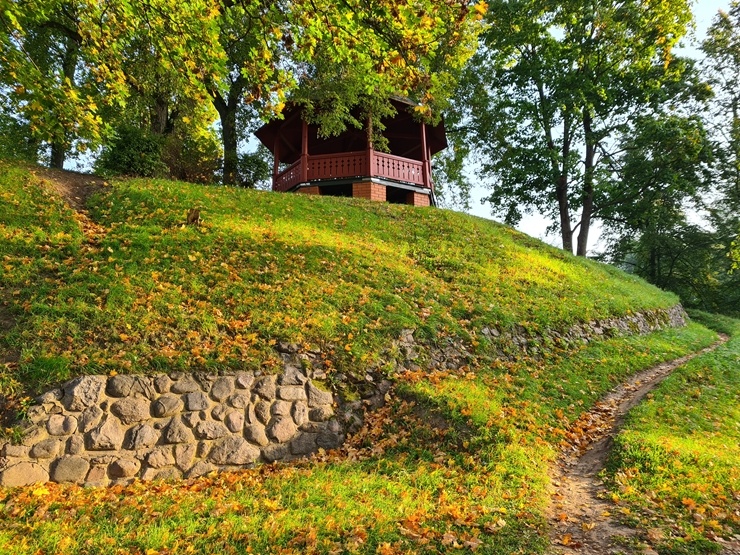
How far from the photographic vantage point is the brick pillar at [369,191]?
17.5m

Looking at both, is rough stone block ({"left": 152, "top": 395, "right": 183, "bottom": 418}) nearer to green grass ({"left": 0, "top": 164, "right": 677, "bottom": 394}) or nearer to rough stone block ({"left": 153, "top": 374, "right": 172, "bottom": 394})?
rough stone block ({"left": 153, "top": 374, "right": 172, "bottom": 394})

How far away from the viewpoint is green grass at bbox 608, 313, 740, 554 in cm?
407

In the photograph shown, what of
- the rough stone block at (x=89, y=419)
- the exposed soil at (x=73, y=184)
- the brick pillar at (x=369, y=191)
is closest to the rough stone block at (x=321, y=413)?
the rough stone block at (x=89, y=419)

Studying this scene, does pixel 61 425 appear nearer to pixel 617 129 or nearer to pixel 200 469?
pixel 200 469

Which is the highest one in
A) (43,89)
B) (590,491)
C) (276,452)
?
(43,89)

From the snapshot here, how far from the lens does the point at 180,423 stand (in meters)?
5.33

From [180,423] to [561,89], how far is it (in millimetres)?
27076

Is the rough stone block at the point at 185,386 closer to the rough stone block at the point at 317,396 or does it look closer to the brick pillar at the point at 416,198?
the rough stone block at the point at 317,396

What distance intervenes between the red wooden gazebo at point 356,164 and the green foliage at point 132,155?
543cm

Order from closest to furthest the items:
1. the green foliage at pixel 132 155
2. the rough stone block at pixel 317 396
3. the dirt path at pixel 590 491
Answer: the dirt path at pixel 590 491, the rough stone block at pixel 317 396, the green foliage at pixel 132 155

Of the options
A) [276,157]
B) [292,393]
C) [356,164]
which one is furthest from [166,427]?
[276,157]

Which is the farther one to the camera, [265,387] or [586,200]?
[586,200]

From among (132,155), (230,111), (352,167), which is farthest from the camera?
(230,111)

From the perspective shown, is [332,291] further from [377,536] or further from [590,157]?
[590,157]
